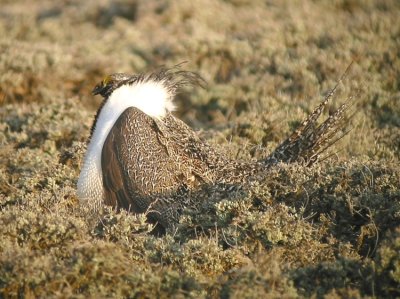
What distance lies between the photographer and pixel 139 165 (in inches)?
149

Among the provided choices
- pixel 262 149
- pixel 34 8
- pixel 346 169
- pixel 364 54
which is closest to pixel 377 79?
pixel 364 54

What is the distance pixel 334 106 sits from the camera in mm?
5887

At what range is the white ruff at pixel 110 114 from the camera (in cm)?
389

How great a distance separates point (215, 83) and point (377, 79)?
1752 mm

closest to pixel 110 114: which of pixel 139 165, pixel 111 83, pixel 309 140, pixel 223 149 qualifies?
pixel 111 83

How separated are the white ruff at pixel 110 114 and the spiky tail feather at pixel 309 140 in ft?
2.59

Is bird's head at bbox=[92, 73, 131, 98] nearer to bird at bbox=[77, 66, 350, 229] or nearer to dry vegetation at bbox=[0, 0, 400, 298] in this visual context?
bird at bbox=[77, 66, 350, 229]

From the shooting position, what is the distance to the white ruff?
12.8 ft

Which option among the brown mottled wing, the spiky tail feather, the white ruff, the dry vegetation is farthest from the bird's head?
the spiky tail feather

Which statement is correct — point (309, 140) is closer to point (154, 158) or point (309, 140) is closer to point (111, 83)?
point (154, 158)

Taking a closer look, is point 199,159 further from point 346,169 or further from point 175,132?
point 346,169

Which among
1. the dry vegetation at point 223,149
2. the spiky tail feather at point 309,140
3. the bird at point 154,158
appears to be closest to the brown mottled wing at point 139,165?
the bird at point 154,158

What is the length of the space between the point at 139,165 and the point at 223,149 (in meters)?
1.02

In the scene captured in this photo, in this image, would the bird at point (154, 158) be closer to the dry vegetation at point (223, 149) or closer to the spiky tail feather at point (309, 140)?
the spiky tail feather at point (309, 140)
